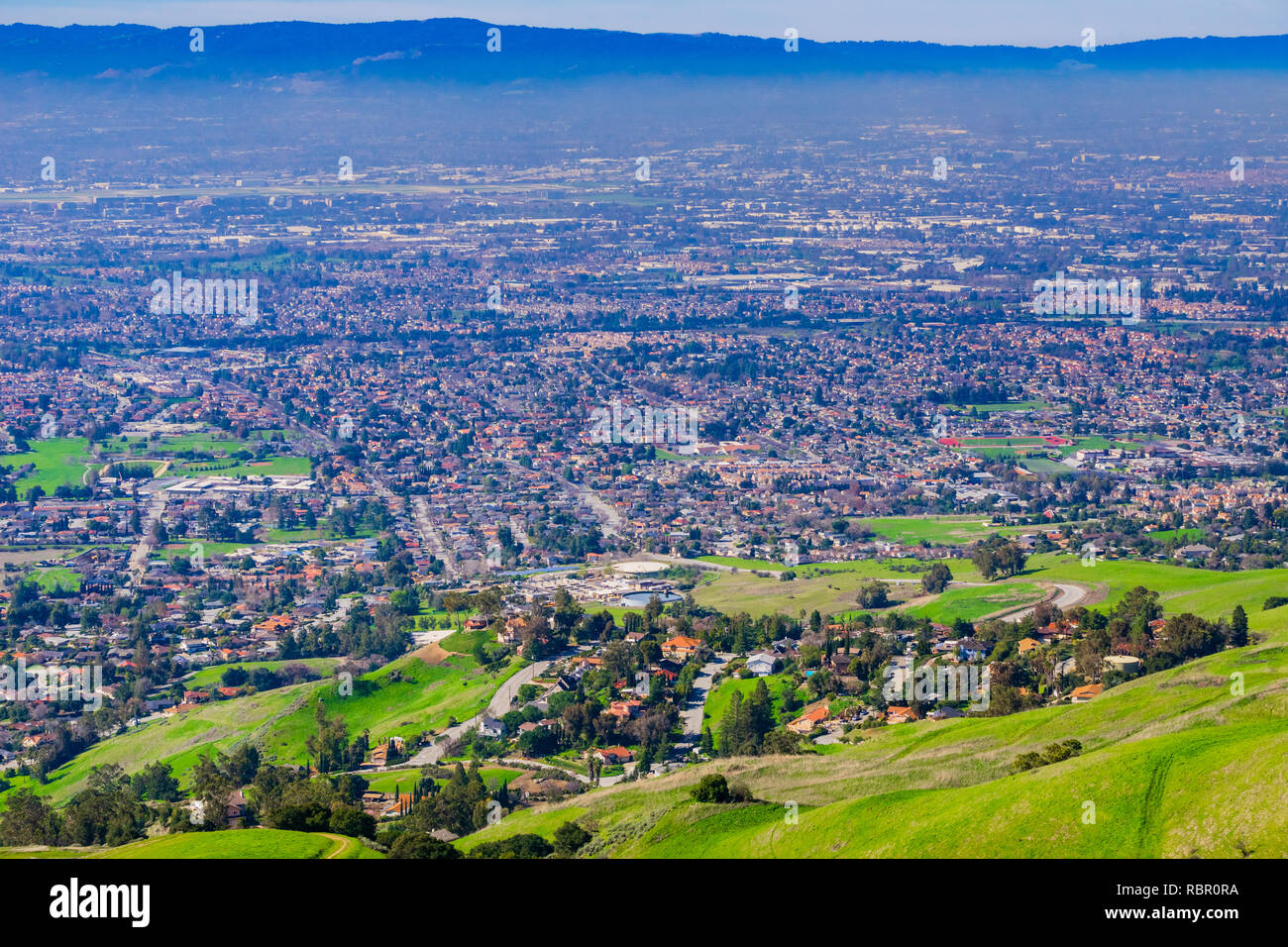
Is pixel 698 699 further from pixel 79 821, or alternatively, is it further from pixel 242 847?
pixel 242 847

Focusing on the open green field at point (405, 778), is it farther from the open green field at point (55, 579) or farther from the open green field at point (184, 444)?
the open green field at point (184, 444)

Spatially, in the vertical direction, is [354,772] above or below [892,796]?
below

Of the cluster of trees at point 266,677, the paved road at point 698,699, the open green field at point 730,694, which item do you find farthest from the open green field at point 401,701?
the open green field at point 730,694

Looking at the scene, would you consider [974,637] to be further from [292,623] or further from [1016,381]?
[1016,381]

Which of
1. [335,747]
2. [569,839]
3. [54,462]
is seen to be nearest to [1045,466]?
[335,747]

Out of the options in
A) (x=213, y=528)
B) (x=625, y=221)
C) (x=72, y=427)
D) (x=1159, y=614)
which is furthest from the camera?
(x=625, y=221)

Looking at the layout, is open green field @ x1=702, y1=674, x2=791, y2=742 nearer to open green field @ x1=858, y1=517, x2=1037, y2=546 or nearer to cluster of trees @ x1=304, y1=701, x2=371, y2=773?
cluster of trees @ x1=304, y1=701, x2=371, y2=773
